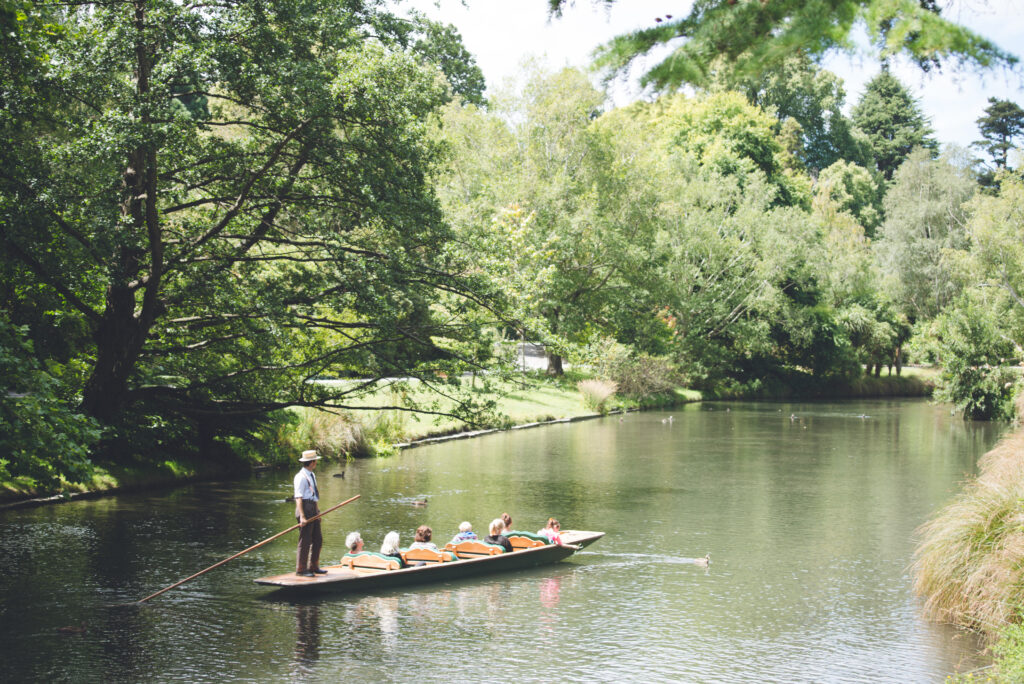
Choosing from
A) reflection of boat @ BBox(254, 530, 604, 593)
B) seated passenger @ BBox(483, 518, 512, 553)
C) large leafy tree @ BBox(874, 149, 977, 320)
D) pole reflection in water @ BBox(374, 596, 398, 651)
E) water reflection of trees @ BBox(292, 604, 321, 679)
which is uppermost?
large leafy tree @ BBox(874, 149, 977, 320)

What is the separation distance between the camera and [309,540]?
11.9m

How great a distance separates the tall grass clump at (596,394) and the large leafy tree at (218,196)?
792 inches

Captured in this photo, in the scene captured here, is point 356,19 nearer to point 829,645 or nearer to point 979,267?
point 829,645

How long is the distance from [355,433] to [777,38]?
813 inches

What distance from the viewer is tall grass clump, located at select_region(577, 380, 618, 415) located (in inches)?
1507

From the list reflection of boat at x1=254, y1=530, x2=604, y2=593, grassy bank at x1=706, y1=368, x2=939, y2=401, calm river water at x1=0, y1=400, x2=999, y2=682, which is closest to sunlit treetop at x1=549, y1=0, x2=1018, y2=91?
calm river water at x1=0, y1=400, x2=999, y2=682

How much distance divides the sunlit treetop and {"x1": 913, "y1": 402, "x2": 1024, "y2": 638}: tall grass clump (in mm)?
7333

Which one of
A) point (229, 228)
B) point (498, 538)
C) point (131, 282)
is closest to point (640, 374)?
point (229, 228)

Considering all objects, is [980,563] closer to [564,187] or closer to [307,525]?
[307,525]

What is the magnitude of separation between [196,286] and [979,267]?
110 ft

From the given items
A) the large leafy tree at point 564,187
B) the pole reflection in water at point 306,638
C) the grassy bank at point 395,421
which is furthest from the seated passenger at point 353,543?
the large leafy tree at point 564,187

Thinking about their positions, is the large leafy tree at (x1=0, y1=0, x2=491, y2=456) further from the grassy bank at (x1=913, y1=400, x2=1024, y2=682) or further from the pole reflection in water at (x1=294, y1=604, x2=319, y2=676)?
the grassy bank at (x1=913, y1=400, x2=1024, y2=682)

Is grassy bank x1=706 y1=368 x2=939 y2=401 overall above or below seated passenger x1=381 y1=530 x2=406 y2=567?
above

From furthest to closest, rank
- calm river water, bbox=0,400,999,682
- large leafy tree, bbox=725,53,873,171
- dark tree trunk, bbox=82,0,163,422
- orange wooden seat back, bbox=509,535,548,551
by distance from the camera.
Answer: large leafy tree, bbox=725,53,873,171, dark tree trunk, bbox=82,0,163,422, orange wooden seat back, bbox=509,535,548,551, calm river water, bbox=0,400,999,682
